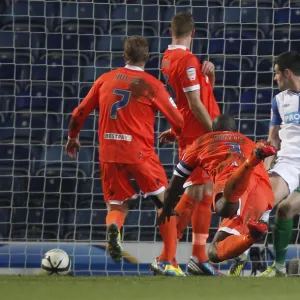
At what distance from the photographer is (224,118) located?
5.70 m

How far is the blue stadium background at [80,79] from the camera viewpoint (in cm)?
859

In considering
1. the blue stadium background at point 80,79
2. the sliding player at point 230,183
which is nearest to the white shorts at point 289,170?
the sliding player at point 230,183

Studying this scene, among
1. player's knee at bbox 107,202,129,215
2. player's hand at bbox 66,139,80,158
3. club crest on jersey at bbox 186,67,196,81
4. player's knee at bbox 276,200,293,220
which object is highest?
club crest on jersey at bbox 186,67,196,81

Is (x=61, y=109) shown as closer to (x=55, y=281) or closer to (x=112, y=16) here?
(x=112, y=16)

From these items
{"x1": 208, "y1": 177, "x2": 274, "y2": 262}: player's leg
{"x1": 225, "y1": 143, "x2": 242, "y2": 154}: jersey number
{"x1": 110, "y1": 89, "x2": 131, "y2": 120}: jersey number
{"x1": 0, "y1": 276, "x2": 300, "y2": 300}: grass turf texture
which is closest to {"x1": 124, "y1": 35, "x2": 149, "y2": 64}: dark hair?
{"x1": 110, "y1": 89, "x2": 131, "y2": 120}: jersey number

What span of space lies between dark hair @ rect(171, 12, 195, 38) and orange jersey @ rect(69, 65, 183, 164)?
398mm

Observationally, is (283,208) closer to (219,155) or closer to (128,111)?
(219,155)

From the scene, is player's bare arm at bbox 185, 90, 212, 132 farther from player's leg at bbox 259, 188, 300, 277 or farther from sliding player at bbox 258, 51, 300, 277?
player's leg at bbox 259, 188, 300, 277

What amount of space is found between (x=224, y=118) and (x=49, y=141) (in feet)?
11.0

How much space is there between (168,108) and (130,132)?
30 centimetres

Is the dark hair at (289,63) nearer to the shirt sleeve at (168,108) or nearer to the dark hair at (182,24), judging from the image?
the dark hair at (182,24)

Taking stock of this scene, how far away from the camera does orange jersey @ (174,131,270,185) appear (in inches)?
216

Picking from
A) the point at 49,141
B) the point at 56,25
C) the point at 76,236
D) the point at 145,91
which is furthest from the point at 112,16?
the point at 145,91

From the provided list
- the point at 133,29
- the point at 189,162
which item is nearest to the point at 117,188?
A: the point at 189,162
